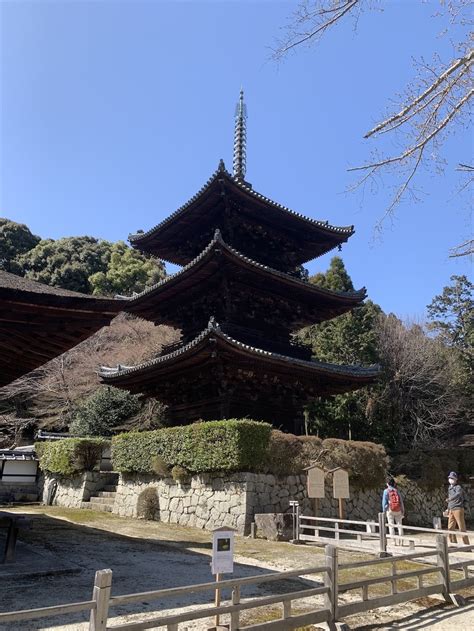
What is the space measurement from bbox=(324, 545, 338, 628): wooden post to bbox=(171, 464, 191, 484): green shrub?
960 cm

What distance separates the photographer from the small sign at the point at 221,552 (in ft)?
17.1

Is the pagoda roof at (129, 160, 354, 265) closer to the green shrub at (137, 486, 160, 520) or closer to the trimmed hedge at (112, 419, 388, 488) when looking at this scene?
the trimmed hedge at (112, 419, 388, 488)

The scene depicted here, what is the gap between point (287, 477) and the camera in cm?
1447

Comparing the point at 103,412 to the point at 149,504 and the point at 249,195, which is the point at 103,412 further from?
the point at 249,195

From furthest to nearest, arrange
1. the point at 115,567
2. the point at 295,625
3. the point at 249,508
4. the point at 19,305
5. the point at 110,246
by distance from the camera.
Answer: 1. the point at 110,246
2. the point at 249,508
3. the point at 115,567
4. the point at 19,305
5. the point at 295,625

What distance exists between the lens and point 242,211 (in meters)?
18.4

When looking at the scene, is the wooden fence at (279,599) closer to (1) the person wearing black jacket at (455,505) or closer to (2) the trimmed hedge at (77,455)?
(1) the person wearing black jacket at (455,505)

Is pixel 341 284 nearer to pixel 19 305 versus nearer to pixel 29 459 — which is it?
pixel 29 459

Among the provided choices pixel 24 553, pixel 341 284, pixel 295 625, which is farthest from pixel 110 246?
pixel 295 625

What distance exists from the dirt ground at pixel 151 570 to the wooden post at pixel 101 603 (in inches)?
63.3

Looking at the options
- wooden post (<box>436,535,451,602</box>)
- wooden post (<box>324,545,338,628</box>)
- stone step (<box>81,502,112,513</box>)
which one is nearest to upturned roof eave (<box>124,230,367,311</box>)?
stone step (<box>81,502,112,513</box>)

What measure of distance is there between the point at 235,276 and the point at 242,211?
280 centimetres

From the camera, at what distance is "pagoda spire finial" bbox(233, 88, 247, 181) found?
22703 mm

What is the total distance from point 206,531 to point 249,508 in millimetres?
1772
